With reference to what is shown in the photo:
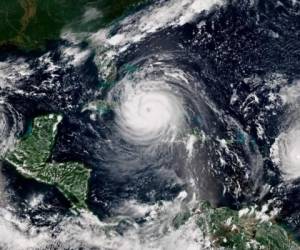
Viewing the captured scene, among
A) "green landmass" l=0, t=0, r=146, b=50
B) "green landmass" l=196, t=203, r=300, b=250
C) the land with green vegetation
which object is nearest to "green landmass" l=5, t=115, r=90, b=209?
"green landmass" l=0, t=0, r=146, b=50

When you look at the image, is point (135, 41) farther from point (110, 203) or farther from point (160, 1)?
point (110, 203)

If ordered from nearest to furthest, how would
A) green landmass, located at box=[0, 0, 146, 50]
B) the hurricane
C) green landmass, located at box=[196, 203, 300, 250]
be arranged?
green landmass, located at box=[196, 203, 300, 250]
the hurricane
green landmass, located at box=[0, 0, 146, 50]

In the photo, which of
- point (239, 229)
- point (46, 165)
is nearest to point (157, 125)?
point (46, 165)

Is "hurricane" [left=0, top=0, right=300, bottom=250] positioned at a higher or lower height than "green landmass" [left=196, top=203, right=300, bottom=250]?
higher

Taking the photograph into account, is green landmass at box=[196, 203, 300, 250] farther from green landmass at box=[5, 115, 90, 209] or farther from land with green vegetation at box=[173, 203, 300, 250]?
green landmass at box=[5, 115, 90, 209]

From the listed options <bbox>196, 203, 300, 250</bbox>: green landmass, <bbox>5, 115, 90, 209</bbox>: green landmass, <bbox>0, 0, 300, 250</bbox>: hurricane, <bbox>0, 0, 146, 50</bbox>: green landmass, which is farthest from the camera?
<bbox>0, 0, 146, 50</bbox>: green landmass

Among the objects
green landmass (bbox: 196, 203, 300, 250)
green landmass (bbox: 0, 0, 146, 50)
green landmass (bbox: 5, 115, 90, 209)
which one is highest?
green landmass (bbox: 0, 0, 146, 50)

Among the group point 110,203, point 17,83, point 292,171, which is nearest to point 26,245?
point 110,203

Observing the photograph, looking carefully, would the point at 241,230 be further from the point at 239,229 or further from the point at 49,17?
the point at 49,17
